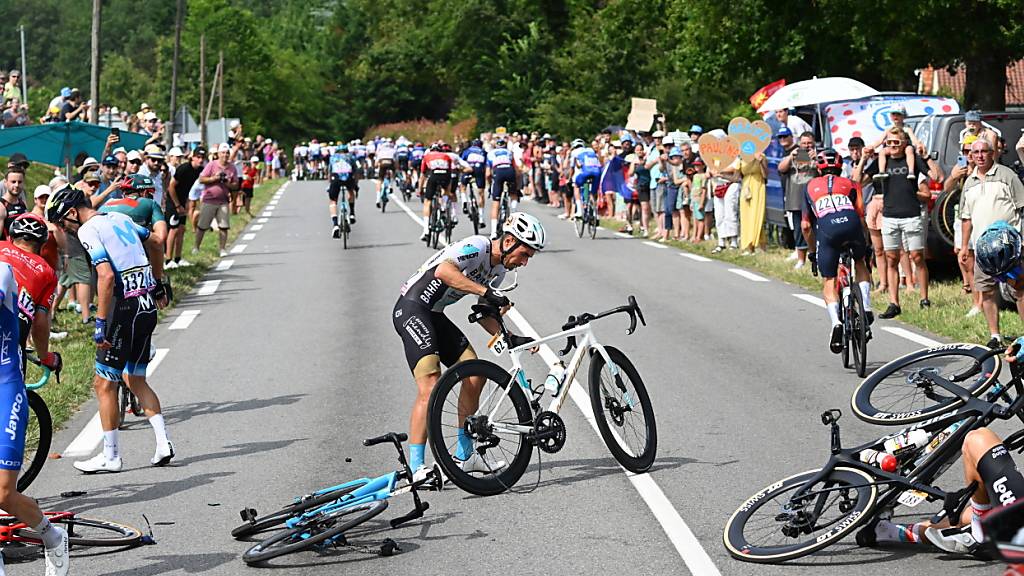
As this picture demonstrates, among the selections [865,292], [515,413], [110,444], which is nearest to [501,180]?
[865,292]

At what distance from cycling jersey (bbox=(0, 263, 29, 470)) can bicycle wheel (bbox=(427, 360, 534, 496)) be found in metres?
2.32

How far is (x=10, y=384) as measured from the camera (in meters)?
6.29

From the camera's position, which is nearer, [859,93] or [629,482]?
[629,482]

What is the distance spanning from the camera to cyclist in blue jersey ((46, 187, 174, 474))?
30.1ft

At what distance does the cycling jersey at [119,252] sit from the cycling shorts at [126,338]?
0.23ft

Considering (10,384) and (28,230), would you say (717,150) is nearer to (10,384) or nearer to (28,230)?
(28,230)

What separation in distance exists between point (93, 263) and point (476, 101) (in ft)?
242

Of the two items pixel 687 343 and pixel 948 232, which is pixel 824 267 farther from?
pixel 948 232

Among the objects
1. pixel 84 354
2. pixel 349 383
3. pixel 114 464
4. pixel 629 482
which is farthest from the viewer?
pixel 84 354

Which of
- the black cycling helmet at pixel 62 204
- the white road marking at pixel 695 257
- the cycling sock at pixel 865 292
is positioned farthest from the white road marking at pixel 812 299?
the black cycling helmet at pixel 62 204

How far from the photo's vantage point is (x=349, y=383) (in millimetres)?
12102

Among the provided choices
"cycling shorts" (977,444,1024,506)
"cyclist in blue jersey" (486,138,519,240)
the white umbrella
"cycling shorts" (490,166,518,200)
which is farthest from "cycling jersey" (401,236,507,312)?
"cycling shorts" (490,166,518,200)

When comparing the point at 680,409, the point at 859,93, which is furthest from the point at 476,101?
the point at 680,409

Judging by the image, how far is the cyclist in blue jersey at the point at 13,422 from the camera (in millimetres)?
6211
